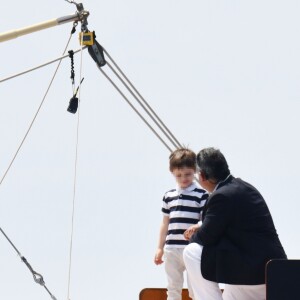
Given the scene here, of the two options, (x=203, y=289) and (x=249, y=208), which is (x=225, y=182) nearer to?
(x=249, y=208)

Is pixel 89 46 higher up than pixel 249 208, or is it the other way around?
pixel 89 46

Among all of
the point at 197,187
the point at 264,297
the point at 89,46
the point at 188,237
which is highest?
the point at 89,46

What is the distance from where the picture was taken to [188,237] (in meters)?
8.58

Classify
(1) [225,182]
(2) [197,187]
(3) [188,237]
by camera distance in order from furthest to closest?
(2) [197,187]
(3) [188,237]
(1) [225,182]

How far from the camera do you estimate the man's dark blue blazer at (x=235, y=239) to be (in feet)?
25.7

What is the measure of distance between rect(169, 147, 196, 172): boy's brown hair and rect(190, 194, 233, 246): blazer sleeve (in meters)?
1.62

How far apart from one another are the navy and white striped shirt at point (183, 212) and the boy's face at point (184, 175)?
7cm

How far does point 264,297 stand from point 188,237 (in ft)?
3.05

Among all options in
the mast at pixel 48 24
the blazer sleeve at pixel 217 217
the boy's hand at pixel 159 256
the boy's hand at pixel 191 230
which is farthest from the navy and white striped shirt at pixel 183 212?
the mast at pixel 48 24

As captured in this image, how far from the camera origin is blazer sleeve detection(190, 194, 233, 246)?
786 centimetres

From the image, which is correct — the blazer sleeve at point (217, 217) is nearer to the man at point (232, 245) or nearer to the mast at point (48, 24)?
the man at point (232, 245)

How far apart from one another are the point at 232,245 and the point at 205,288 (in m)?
0.39

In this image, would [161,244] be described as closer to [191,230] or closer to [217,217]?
[191,230]

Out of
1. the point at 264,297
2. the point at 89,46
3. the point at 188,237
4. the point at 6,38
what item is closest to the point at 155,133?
the point at 89,46
